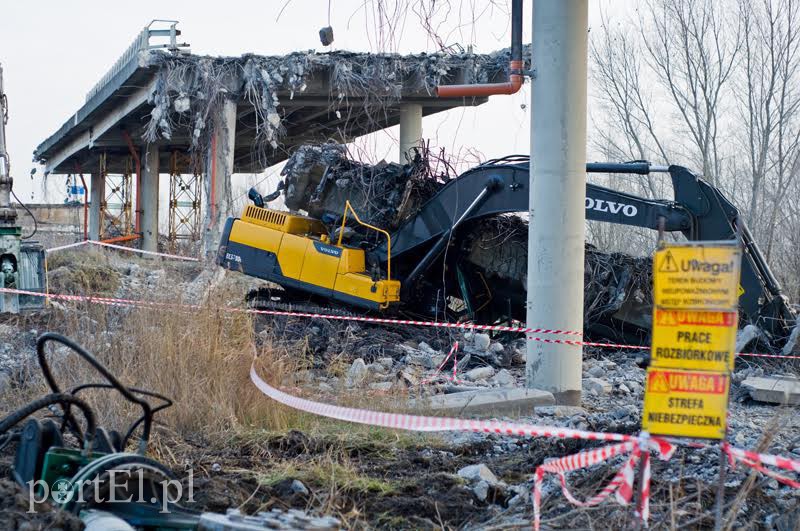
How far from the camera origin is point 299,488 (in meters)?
4.94

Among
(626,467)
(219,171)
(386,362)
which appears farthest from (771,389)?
(219,171)

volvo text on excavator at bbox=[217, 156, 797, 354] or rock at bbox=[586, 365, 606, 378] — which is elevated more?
volvo text on excavator at bbox=[217, 156, 797, 354]

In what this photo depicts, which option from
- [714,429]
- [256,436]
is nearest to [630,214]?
[256,436]

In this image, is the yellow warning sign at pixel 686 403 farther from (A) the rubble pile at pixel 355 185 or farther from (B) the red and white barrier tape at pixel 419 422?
(A) the rubble pile at pixel 355 185

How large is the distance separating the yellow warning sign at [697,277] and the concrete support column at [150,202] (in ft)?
101

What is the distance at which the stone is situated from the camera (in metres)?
4.90

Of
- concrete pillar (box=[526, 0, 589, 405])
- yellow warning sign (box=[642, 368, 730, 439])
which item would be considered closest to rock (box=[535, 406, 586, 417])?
concrete pillar (box=[526, 0, 589, 405])

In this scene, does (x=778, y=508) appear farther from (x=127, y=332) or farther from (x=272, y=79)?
(x=272, y=79)

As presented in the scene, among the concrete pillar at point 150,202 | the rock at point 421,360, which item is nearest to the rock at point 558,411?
the rock at point 421,360

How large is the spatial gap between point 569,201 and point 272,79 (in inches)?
472

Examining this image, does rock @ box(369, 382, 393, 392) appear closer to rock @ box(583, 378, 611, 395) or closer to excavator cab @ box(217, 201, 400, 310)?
rock @ box(583, 378, 611, 395)

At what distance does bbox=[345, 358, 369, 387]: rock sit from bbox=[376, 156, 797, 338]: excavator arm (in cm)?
296

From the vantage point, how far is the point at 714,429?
3434mm

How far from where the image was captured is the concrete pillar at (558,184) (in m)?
8.21
